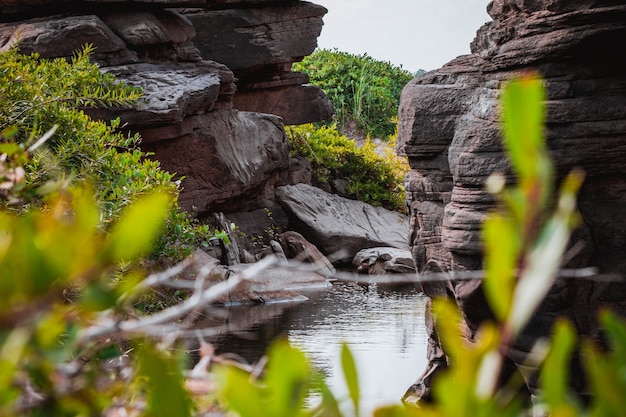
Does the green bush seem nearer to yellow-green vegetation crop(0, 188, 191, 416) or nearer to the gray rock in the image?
the gray rock

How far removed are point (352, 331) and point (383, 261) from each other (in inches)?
148

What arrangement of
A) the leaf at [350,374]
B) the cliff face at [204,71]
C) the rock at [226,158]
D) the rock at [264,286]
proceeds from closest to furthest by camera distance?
the leaf at [350,374] < the cliff face at [204,71] < the rock at [264,286] < the rock at [226,158]

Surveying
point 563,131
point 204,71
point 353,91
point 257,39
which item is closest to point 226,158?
point 204,71

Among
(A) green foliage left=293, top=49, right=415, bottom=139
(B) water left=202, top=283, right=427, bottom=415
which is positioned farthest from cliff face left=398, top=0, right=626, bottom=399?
(A) green foliage left=293, top=49, right=415, bottom=139

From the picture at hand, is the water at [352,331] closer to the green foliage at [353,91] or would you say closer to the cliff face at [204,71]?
the cliff face at [204,71]

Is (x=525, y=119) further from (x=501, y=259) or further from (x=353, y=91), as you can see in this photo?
(x=353, y=91)

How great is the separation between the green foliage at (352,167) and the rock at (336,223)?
30.1 inches

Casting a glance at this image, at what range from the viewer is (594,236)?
5859 mm

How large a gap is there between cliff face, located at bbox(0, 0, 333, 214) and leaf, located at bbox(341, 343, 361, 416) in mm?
8470

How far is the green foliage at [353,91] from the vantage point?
2144 centimetres

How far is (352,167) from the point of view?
15.8 m

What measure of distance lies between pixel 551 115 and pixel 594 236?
83 cm

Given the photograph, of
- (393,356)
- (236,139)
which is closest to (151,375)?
(393,356)

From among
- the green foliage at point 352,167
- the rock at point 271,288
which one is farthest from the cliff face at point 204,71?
the rock at point 271,288
